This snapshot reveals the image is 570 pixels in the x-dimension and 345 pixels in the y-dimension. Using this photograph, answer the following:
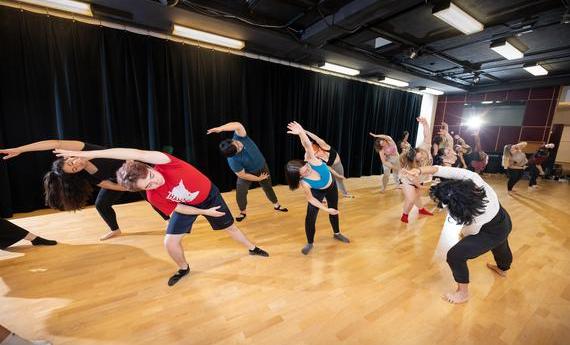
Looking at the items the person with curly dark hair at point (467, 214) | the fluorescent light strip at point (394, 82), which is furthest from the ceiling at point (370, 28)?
the person with curly dark hair at point (467, 214)

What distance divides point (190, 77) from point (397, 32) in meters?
3.79

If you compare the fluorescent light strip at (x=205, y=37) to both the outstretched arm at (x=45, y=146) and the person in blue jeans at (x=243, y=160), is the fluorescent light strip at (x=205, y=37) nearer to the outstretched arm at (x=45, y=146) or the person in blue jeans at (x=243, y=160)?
the person in blue jeans at (x=243, y=160)

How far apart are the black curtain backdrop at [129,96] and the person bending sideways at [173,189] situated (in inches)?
107

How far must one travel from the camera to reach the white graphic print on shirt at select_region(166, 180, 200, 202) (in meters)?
1.79

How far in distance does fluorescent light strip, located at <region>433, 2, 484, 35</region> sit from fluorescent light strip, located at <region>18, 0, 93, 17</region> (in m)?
4.58

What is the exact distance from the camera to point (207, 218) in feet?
6.79

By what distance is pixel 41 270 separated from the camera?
223cm

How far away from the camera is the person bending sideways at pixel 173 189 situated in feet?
5.09

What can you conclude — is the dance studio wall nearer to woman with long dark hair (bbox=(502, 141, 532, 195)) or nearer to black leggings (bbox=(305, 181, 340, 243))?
woman with long dark hair (bbox=(502, 141, 532, 195))

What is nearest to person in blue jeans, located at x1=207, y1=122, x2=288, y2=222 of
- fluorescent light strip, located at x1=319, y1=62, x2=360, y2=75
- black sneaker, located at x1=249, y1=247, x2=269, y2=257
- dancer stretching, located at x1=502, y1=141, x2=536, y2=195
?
black sneaker, located at x1=249, y1=247, x2=269, y2=257

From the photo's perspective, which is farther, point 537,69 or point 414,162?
point 537,69

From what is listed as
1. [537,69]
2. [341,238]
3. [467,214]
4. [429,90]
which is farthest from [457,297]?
[429,90]

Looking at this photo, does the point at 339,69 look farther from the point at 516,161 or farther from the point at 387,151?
the point at 516,161

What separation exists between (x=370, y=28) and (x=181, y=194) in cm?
397
